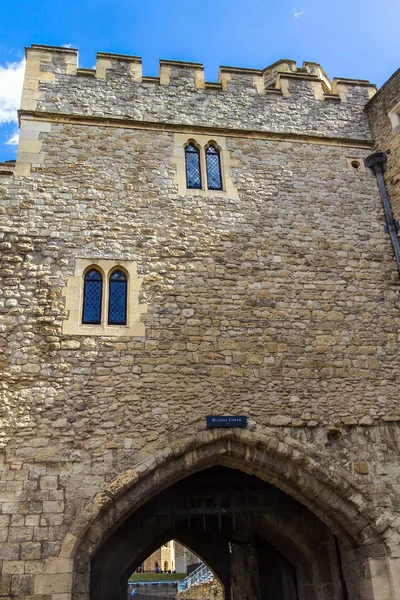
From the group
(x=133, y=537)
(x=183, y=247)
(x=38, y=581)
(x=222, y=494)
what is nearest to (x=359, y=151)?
(x=183, y=247)

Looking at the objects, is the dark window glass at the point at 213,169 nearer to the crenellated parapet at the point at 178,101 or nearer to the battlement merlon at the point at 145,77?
the crenellated parapet at the point at 178,101

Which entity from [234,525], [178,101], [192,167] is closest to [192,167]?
[192,167]

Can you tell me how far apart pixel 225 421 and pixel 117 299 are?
91.8 inches

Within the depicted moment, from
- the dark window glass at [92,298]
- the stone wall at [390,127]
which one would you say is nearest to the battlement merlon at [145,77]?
the stone wall at [390,127]

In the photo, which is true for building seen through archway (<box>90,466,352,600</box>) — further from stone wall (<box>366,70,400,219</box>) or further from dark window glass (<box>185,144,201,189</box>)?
stone wall (<box>366,70,400,219</box>)

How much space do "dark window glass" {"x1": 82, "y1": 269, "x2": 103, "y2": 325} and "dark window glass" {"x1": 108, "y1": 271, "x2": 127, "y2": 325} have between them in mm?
158

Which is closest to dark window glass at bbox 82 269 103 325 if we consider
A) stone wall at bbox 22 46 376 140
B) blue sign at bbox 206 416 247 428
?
blue sign at bbox 206 416 247 428

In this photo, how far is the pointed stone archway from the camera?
650cm

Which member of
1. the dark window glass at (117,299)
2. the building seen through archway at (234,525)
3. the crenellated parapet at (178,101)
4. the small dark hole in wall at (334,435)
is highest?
the crenellated parapet at (178,101)

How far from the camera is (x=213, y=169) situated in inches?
355

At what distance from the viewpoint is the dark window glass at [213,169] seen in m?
8.83

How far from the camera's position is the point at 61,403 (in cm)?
682

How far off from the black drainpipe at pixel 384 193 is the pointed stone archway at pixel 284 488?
3.64 metres

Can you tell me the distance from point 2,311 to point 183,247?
9.13 ft
